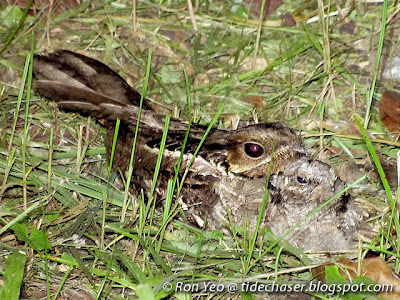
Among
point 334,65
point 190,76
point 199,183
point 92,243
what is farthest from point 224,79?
point 92,243

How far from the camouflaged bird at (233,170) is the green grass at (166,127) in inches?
4.1

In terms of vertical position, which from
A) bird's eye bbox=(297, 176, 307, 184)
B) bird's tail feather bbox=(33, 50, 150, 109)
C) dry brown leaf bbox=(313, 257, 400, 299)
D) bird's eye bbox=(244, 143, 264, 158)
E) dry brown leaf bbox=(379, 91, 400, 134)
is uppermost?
dry brown leaf bbox=(379, 91, 400, 134)

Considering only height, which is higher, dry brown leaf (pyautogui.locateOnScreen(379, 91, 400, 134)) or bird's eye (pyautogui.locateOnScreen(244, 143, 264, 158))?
dry brown leaf (pyautogui.locateOnScreen(379, 91, 400, 134))

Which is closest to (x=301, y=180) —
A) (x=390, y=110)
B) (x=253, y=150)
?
(x=253, y=150)

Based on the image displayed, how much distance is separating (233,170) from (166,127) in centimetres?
50

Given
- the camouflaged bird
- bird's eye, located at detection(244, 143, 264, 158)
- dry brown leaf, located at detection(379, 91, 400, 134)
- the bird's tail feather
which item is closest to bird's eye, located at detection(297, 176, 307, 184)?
the camouflaged bird

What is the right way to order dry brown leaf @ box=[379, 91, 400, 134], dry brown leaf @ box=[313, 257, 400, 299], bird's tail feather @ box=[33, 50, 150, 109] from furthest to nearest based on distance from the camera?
dry brown leaf @ box=[379, 91, 400, 134]
bird's tail feather @ box=[33, 50, 150, 109]
dry brown leaf @ box=[313, 257, 400, 299]

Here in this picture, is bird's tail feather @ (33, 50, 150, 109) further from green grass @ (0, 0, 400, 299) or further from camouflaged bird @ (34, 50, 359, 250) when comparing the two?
green grass @ (0, 0, 400, 299)

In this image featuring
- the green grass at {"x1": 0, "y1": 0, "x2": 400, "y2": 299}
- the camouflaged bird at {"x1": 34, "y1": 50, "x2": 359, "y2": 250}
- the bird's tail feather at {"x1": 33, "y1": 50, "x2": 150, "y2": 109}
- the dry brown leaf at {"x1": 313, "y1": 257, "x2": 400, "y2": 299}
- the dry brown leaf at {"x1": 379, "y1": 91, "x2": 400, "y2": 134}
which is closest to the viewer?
the dry brown leaf at {"x1": 313, "y1": 257, "x2": 400, "y2": 299}

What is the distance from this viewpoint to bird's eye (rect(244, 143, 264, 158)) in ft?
9.54

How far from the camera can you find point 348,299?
2439 mm

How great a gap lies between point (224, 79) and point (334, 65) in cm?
72

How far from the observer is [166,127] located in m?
2.67

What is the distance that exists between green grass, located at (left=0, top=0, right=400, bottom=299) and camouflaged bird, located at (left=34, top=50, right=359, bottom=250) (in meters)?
0.10
